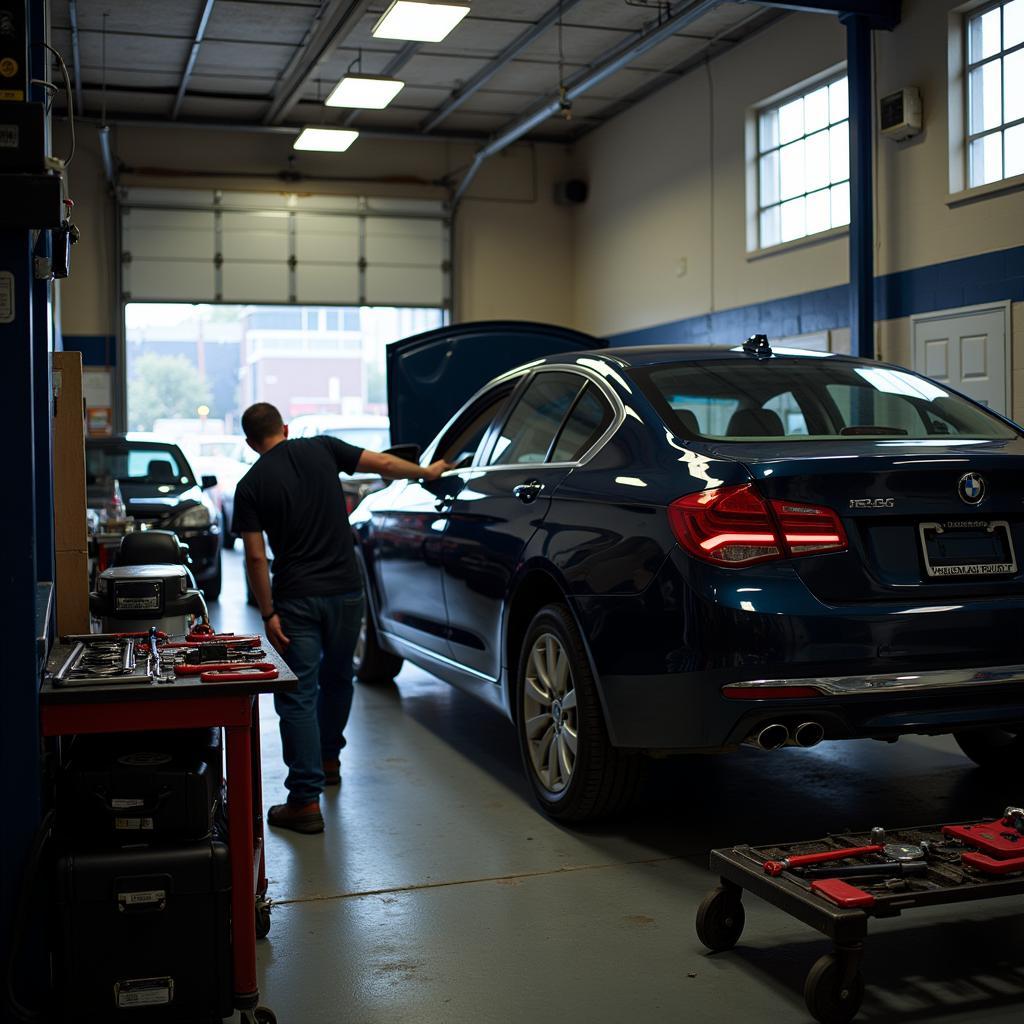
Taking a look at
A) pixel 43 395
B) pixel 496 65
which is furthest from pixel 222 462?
pixel 43 395

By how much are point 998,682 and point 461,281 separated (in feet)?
48.6

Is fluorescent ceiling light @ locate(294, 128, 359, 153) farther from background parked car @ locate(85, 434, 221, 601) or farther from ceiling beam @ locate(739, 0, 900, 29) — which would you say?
ceiling beam @ locate(739, 0, 900, 29)

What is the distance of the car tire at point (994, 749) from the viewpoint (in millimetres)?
4976

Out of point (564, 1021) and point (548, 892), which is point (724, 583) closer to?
point (548, 892)

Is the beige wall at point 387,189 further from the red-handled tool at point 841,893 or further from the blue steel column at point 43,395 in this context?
the red-handled tool at point 841,893

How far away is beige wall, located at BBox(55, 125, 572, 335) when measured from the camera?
54.0 ft

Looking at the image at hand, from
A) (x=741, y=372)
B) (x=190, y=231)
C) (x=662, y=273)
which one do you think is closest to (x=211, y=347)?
(x=190, y=231)

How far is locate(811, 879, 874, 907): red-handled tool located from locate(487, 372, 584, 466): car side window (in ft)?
7.12

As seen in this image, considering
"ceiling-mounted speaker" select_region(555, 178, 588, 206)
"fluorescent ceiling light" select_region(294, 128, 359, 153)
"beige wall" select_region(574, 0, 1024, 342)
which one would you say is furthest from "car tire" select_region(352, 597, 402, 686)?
"ceiling-mounted speaker" select_region(555, 178, 588, 206)

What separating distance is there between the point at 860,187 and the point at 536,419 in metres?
6.67

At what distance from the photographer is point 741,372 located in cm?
456

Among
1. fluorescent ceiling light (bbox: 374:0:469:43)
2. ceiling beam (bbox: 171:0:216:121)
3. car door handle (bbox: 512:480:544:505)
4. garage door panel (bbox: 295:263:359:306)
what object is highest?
ceiling beam (bbox: 171:0:216:121)

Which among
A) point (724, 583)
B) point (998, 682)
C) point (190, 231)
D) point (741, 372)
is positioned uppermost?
→ point (190, 231)

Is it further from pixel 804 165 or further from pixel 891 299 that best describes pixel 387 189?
pixel 891 299
